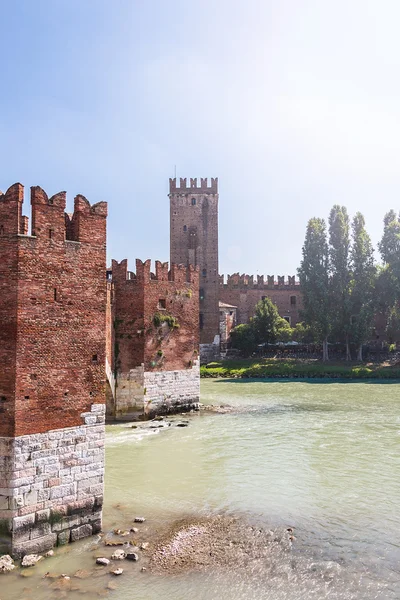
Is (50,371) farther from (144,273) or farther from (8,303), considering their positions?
(144,273)

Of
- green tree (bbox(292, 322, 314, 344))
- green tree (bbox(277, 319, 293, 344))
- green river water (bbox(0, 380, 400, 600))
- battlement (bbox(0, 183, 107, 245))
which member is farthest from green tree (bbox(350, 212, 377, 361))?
battlement (bbox(0, 183, 107, 245))

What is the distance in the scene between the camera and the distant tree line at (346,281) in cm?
4541

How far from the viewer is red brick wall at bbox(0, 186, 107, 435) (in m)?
9.28

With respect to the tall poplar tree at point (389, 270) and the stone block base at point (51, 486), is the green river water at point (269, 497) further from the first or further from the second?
the tall poplar tree at point (389, 270)

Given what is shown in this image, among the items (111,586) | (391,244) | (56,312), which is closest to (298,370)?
(391,244)

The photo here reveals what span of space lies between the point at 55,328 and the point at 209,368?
37496mm

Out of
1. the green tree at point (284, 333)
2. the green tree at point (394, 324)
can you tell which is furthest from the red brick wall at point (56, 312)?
the green tree at point (284, 333)

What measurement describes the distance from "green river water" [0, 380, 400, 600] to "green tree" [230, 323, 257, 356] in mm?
25261

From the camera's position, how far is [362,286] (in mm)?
45812

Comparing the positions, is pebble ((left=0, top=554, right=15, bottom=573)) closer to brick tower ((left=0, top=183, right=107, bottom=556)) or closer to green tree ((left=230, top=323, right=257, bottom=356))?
brick tower ((left=0, top=183, right=107, bottom=556))

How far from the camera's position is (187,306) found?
80.1 feet

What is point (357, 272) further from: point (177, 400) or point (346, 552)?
point (346, 552)

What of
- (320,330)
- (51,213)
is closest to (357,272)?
(320,330)

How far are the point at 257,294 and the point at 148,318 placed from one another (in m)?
39.1
